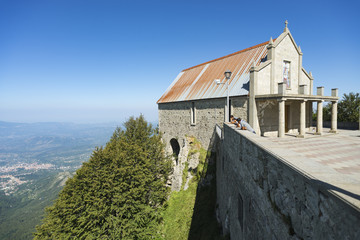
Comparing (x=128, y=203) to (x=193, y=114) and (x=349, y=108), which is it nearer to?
(x=193, y=114)

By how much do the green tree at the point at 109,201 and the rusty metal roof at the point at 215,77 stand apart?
10.0 meters

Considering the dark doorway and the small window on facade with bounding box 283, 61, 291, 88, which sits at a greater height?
the small window on facade with bounding box 283, 61, 291, 88

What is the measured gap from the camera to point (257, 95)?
44.6 feet

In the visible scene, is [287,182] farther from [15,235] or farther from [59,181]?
[59,181]

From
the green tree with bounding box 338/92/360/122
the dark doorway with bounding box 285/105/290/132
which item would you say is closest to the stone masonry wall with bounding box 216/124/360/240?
the dark doorway with bounding box 285/105/290/132

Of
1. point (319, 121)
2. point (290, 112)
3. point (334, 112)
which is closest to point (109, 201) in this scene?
point (290, 112)

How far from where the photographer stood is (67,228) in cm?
1458

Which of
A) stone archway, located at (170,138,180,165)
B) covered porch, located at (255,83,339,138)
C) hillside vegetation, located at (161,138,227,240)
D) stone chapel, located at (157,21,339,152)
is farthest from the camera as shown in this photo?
stone archway, located at (170,138,180,165)

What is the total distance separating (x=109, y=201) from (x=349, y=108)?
30.4 meters

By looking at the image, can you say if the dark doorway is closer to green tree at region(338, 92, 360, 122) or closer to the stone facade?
the stone facade

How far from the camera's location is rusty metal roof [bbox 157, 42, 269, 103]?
1656 centimetres

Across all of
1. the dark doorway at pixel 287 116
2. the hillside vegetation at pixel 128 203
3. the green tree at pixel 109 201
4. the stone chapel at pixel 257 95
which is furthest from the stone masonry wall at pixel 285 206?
the green tree at pixel 109 201

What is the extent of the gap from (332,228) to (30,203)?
17142 centimetres

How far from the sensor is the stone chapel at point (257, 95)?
13.6 metres
